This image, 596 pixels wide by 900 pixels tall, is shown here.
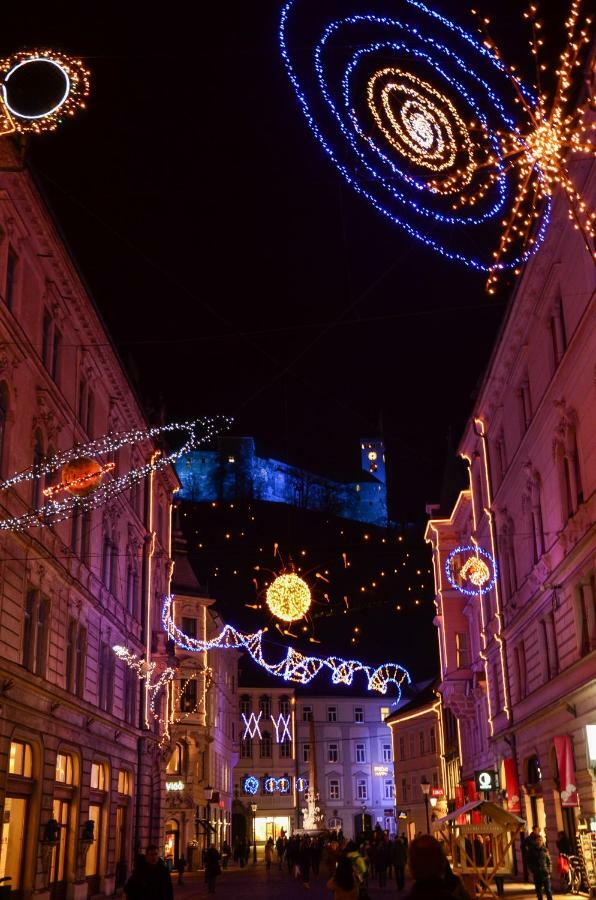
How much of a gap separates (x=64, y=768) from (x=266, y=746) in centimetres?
7130

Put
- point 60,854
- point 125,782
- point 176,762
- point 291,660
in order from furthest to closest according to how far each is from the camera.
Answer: point 176,762
point 291,660
point 125,782
point 60,854

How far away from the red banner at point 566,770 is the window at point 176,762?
37.6m

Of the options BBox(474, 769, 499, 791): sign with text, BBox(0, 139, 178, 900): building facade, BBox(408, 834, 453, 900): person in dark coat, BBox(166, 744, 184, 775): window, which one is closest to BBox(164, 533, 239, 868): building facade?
BBox(166, 744, 184, 775): window

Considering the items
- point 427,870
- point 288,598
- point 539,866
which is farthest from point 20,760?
point 427,870

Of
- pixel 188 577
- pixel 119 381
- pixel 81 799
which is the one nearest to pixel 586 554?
pixel 81 799

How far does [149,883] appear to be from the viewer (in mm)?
14227

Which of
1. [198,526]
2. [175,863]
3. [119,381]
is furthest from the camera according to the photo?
[198,526]

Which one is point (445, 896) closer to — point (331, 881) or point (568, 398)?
point (331, 881)

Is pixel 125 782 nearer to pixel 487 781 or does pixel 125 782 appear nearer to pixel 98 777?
pixel 98 777

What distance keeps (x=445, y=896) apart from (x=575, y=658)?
23193 mm

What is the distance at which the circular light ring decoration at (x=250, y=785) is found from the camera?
303 feet

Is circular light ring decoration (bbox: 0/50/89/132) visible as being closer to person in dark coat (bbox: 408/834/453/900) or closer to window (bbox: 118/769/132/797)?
person in dark coat (bbox: 408/834/453/900)

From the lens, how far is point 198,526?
128625mm

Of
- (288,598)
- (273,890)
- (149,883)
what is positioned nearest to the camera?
(149,883)
